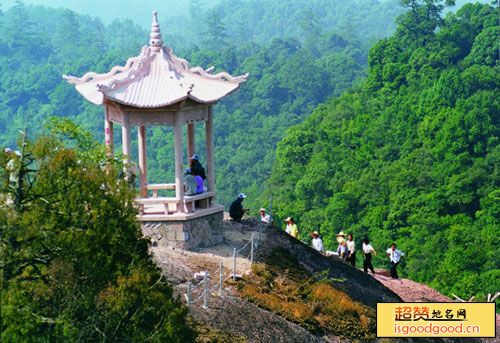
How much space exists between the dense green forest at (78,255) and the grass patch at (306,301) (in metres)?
4.99

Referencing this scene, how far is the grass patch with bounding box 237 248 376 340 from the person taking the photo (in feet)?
59.0

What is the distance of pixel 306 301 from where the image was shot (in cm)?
1880

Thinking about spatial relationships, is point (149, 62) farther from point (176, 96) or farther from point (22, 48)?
point (22, 48)

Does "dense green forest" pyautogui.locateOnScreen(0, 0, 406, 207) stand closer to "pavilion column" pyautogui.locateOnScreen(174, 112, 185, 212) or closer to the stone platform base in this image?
the stone platform base

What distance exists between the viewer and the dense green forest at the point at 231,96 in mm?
84438

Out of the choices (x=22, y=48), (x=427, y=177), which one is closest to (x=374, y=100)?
(x=427, y=177)

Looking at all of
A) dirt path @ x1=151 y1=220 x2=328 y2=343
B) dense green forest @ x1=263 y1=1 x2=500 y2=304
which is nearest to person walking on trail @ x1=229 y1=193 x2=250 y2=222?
dirt path @ x1=151 y1=220 x2=328 y2=343

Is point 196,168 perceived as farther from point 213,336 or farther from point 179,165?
point 213,336

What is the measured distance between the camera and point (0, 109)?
98438 mm

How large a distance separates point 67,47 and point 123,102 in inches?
4202

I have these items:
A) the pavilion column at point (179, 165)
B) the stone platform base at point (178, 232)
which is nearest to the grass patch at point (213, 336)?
the stone platform base at point (178, 232)

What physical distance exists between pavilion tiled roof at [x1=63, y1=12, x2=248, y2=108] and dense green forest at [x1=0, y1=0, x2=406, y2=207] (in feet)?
176

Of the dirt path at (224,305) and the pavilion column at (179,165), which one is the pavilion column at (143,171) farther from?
the dirt path at (224,305)

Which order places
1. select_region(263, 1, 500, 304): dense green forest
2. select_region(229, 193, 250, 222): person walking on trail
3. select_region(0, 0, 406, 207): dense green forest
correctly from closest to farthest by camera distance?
1. select_region(229, 193, 250, 222): person walking on trail
2. select_region(263, 1, 500, 304): dense green forest
3. select_region(0, 0, 406, 207): dense green forest
